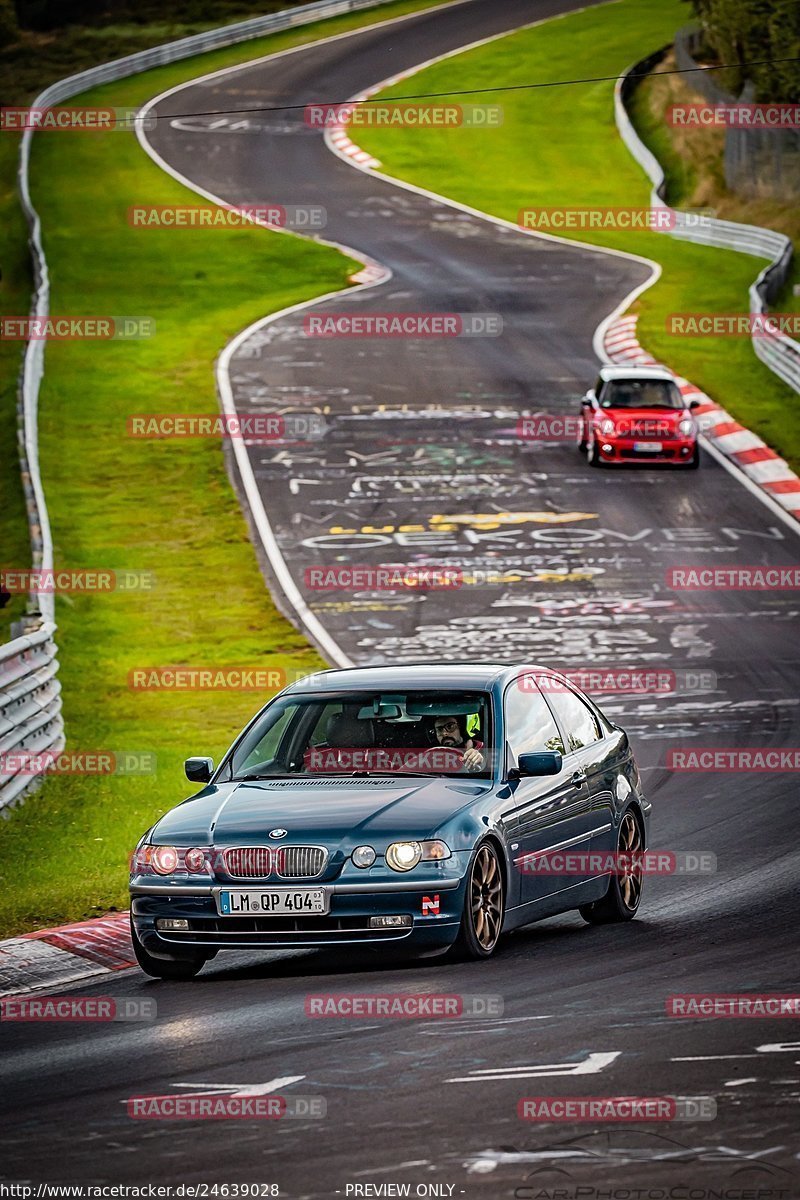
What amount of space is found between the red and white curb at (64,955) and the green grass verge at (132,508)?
338 mm

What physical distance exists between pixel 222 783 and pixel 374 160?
5355 cm

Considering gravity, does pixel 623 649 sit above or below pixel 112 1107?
below

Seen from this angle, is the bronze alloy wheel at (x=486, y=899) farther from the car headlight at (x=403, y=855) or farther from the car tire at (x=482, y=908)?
the car headlight at (x=403, y=855)

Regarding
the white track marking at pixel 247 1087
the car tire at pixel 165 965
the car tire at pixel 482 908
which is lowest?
the car tire at pixel 165 965

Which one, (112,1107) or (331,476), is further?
(331,476)

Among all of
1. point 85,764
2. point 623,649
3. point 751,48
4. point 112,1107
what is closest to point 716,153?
point 751,48

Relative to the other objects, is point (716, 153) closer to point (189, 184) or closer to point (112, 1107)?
point (189, 184)

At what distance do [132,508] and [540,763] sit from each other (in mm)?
21450

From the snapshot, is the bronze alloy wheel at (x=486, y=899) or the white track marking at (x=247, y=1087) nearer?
the white track marking at (x=247, y=1087)

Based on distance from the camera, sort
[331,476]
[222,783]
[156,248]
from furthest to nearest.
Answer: [156,248], [331,476], [222,783]

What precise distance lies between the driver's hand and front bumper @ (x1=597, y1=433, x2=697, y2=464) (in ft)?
71.5

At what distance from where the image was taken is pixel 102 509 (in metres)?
31.5

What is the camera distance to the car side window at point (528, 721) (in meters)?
11.2

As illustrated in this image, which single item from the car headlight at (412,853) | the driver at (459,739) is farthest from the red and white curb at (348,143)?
the car headlight at (412,853)
